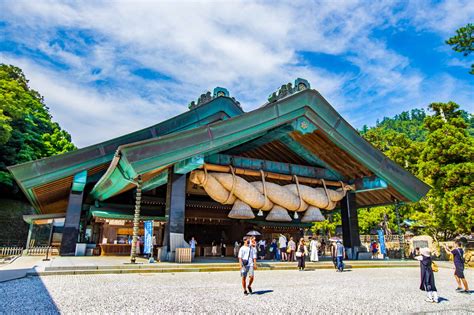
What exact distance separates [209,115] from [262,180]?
6.40 meters

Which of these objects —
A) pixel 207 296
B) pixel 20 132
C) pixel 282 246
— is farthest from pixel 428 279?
pixel 20 132

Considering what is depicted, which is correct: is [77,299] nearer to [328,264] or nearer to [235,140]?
[235,140]

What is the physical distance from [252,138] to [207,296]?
7.43 m

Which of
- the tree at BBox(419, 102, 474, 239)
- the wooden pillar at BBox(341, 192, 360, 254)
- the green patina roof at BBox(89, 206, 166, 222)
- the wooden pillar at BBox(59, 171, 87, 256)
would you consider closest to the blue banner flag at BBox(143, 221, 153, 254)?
the green patina roof at BBox(89, 206, 166, 222)

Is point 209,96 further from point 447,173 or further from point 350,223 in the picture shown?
point 447,173

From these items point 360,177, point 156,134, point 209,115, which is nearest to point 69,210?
point 156,134

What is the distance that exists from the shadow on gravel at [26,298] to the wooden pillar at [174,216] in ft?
13.9

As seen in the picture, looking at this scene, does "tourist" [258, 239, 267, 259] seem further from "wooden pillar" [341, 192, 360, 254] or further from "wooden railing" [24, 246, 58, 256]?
"wooden railing" [24, 246, 58, 256]

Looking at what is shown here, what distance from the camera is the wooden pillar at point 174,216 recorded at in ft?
35.4

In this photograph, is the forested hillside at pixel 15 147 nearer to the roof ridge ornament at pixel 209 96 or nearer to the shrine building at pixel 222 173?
the shrine building at pixel 222 173

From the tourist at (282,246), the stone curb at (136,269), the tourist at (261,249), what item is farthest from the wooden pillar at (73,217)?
the tourist at (282,246)

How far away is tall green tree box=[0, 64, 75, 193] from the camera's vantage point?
28625 millimetres

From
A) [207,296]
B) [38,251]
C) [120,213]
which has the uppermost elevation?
[120,213]

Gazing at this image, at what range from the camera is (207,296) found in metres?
6.03
